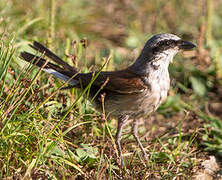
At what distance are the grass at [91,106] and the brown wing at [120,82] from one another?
216mm

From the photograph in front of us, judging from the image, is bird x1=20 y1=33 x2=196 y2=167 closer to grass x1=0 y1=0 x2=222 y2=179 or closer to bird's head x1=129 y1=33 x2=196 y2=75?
bird's head x1=129 y1=33 x2=196 y2=75

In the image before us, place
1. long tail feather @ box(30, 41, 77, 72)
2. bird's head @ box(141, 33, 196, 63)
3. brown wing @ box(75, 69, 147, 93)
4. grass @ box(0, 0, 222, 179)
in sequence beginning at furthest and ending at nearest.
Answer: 1. long tail feather @ box(30, 41, 77, 72)
2. bird's head @ box(141, 33, 196, 63)
3. brown wing @ box(75, 69, 147, 93)
4. grass @ box(0, 0, 222, 179)

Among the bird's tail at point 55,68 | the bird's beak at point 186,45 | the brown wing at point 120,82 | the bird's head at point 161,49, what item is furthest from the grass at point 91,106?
the bird's beak at point 186,45

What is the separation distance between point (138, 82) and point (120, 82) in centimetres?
21

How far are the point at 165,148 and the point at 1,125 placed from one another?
186 cm

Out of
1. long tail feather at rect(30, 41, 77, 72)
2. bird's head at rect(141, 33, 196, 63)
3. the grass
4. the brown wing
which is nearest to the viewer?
the grass

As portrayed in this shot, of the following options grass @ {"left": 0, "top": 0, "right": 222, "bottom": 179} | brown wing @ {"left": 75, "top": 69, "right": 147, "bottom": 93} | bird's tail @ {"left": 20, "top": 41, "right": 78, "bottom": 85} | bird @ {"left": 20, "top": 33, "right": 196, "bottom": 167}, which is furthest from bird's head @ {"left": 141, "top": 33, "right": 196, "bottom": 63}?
bird's tail @ {"left": 20, "top": 41, "right": 78, "bottom": 85}

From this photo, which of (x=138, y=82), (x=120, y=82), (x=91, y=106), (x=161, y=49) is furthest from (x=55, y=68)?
(x=161, y=49)

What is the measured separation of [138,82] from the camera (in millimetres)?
4441

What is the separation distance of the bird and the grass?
0.55 feet

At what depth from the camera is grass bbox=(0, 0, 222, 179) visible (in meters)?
3.57

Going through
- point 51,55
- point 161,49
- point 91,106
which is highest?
point 161,49

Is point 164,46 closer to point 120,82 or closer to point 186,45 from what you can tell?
point 186,45

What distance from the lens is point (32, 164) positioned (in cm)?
335
